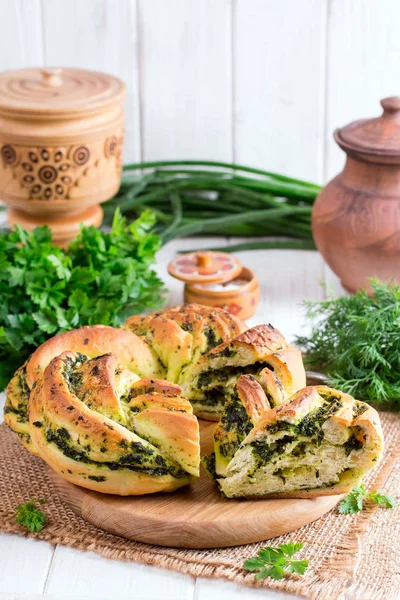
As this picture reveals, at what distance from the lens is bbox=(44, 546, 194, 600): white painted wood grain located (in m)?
1.67

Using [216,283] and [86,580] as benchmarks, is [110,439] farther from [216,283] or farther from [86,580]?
[216,283]

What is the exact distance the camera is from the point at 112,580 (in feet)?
5.59

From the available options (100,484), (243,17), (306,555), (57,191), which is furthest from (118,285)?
(243,17)

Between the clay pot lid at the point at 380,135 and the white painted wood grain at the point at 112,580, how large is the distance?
1.48m

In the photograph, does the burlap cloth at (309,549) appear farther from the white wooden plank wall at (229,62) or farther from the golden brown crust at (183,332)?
the white wooden plank wall at (229,62)

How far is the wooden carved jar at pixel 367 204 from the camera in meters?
2.67

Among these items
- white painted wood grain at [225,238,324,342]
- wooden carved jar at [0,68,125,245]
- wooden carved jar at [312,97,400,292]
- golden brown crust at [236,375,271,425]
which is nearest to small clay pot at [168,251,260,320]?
white painted wood grain at [225,238,324,342]

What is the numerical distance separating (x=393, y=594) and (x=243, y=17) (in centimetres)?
247

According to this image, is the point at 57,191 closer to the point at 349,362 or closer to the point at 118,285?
the point at 118,285

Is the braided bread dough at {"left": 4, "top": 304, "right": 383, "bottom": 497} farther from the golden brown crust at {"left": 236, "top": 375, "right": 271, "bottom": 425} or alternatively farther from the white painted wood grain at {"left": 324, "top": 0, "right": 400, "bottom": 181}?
the white painted wood grain at {"left": 324, "top": 0, "right": 400, "bottom": 181}

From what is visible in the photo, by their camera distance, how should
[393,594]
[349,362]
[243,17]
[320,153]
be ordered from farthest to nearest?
[320,153] → [243,17] → [349,362] → [393,594]

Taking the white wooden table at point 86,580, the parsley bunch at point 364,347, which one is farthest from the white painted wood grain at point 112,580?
the parsley bunch at point 364,347

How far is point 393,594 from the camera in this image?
1629 millimetres

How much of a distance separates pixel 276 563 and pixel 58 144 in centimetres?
169
